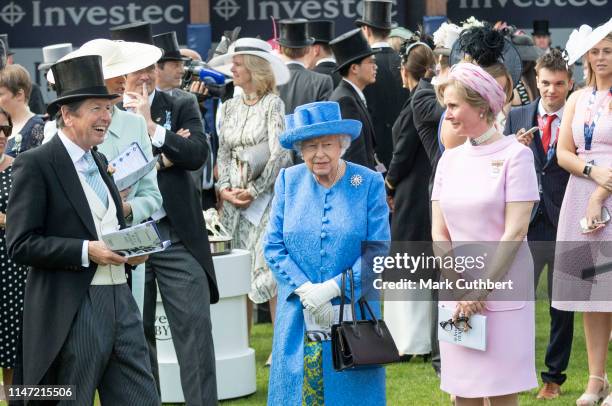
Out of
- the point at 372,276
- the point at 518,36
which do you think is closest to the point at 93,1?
the point at 518,36

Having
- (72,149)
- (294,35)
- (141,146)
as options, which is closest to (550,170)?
(141,146)

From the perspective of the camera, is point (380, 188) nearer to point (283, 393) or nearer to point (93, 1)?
point (283, 393)

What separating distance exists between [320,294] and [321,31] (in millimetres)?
6767

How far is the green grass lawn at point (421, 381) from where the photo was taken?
820 centimetres

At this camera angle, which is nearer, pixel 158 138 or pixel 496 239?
pixel 496 239

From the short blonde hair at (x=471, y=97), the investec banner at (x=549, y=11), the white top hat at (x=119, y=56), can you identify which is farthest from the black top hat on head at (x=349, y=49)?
the investec banner at (x=549, y=11)

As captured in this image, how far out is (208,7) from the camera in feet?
51.5

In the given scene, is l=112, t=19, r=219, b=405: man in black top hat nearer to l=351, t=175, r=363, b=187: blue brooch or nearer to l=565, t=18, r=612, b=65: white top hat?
l=351, t=175, r=363, b=187: blue brooch

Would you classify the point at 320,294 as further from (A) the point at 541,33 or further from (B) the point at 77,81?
(A) the point at 541,33

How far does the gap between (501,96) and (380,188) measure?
28.7 inches

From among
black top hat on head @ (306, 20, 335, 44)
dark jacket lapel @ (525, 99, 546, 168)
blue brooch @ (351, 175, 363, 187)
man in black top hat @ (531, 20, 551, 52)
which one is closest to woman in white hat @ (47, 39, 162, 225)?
blue brooch @ (351, 175, 363, 187)

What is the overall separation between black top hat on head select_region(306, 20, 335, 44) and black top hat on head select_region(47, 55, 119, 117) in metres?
6.80

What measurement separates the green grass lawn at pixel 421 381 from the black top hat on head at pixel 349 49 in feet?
7.36

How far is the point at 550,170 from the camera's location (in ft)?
27.6
